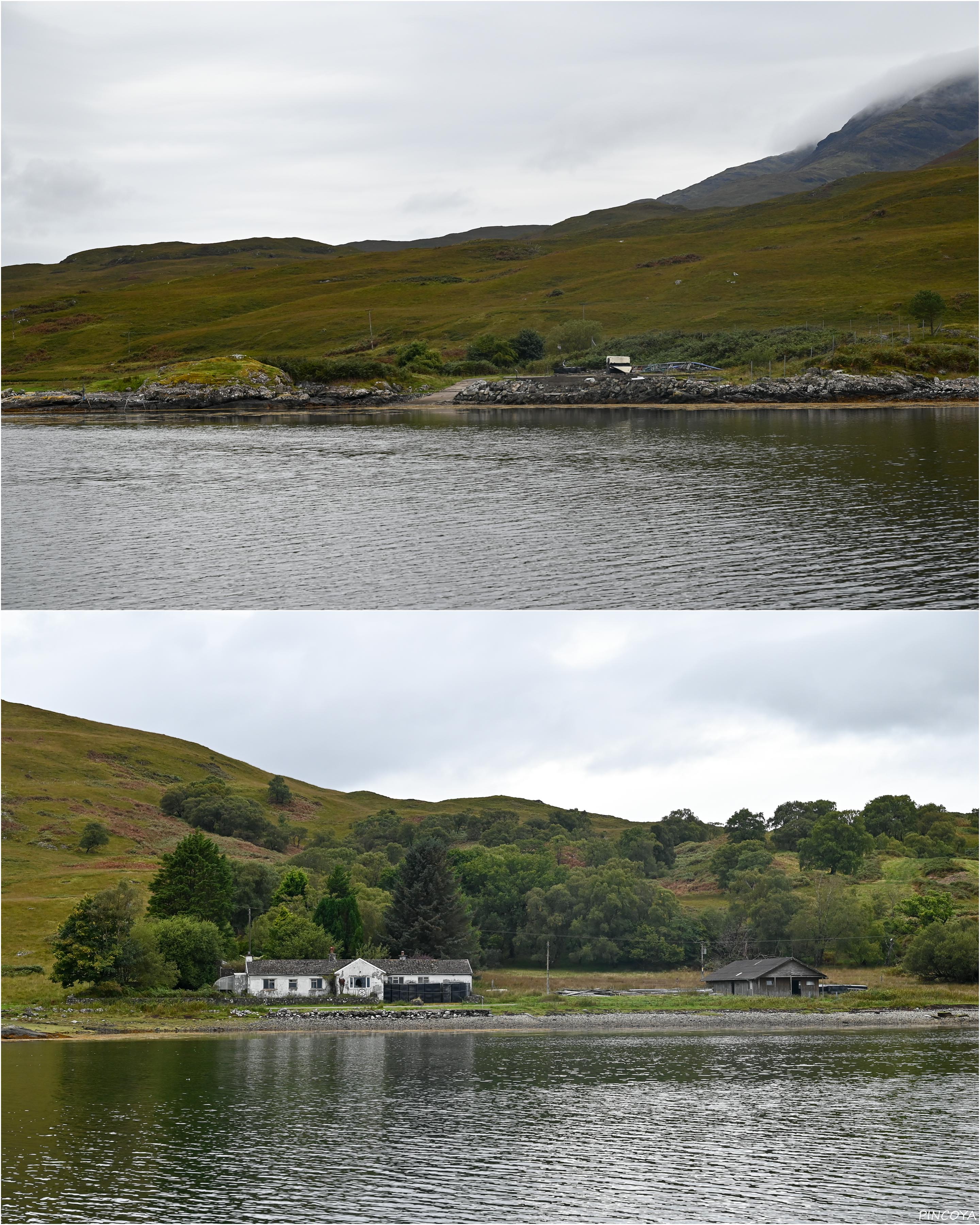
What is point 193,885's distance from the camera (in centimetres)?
9244

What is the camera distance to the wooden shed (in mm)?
101125

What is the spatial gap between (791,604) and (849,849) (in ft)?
371

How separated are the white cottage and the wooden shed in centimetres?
2516

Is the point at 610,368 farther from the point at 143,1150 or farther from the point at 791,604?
the point at 143,1150

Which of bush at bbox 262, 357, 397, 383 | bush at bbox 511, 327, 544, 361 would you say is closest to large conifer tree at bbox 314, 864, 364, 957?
bush at bbox 262, 357, 397, 383

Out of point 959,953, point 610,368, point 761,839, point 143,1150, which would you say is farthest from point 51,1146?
point 761,839

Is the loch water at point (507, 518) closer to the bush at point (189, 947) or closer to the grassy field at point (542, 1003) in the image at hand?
the bush at point (189, 947)

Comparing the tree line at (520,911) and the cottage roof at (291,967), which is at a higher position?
the tree line at (520,911)

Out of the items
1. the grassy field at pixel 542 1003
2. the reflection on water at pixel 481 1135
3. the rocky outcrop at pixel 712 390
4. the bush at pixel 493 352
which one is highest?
the bush at pixel 493 352

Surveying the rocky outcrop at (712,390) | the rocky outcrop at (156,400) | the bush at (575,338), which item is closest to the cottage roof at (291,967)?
the rocky outcrop at (712,390)

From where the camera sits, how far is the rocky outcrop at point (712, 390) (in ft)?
456

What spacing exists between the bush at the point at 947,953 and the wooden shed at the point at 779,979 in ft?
27.4

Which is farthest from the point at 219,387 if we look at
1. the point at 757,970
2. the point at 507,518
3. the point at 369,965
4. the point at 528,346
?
the point at 757,970

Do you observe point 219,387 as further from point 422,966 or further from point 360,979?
point 360,979
